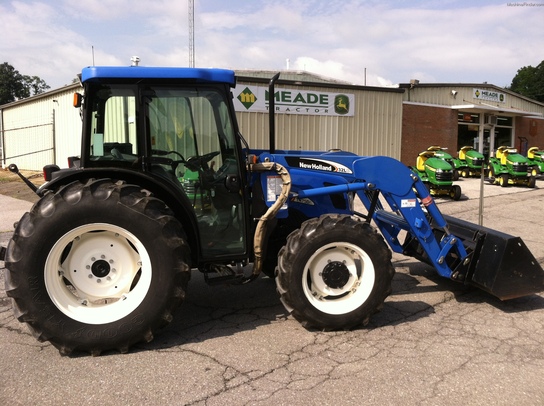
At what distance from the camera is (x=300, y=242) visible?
13.2 ft

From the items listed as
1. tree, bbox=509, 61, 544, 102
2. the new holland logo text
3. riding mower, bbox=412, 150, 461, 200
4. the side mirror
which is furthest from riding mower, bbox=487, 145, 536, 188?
tree, bbox=509, 61, 544, 102

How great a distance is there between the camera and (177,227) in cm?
371

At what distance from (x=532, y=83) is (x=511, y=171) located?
209 ft

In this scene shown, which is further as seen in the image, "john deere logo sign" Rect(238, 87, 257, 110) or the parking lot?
"john deere logo sign" Rect(238, 87, 257, 110)

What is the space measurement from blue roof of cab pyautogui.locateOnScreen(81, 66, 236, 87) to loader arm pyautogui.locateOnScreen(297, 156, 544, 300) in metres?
1.38

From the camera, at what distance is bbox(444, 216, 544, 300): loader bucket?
4.46 m

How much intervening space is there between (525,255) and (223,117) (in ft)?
10.2

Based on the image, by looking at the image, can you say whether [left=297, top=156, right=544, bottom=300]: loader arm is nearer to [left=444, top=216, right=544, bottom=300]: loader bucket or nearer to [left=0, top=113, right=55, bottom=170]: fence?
[left=444, top=216, right=544, bottom=300]: loader bucket

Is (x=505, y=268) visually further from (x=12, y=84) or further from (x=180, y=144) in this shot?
(x=12, y=84)

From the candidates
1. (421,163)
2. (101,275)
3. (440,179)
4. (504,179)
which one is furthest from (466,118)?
(101,275)

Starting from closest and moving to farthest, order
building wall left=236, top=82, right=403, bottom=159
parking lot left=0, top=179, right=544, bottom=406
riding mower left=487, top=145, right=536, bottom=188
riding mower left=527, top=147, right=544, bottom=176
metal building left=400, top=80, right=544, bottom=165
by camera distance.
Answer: parking lot left=0, top=179, right=544, bottom=406, building wall left=236, top=82, right=403, bottom=159, riding mower left=487, top=145, right=536, bottom=188, riding mower left=527, top=147, right=544, bottom=176, metal building left=400, top=80, right=544, bottom=165

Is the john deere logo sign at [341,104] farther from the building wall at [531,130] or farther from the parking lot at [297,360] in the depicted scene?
the building wall at [531,130]

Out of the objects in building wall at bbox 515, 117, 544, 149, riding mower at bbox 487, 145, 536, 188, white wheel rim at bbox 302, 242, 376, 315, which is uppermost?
building wall at bbox 515, 117, 544, 149

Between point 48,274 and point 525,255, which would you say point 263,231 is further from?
point 525,255
